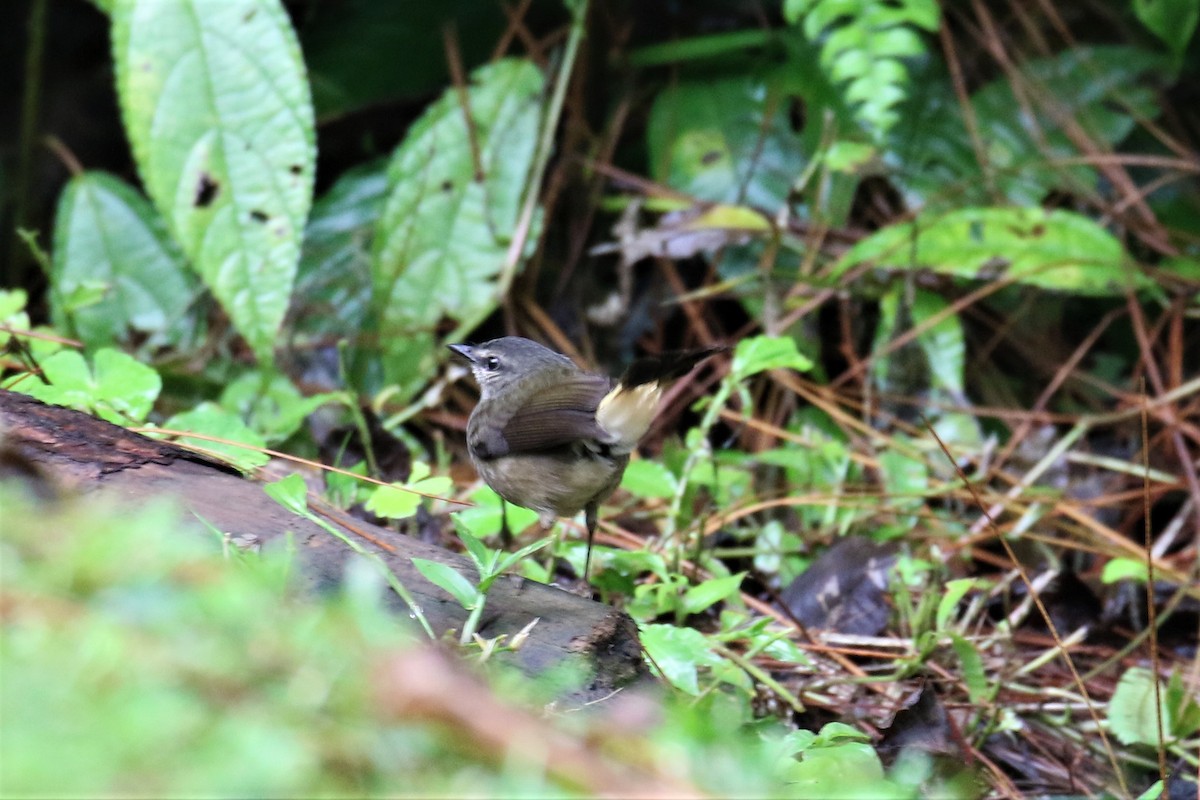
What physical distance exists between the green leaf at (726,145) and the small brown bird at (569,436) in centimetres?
202

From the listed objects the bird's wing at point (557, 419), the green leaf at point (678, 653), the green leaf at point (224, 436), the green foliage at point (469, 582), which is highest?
the green foliage at point (469, 582)

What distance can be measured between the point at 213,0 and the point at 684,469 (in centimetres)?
240

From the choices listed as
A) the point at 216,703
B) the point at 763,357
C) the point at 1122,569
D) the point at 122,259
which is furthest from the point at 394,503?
the point at 122,259

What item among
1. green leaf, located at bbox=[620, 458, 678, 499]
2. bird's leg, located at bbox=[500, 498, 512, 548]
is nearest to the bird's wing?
bird's leg, located at bbox=[500, 498, 512, 548]

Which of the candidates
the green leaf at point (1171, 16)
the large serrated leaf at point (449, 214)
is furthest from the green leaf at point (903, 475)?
the green leaf at point (1171, 16)

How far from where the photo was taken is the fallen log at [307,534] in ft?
7.15

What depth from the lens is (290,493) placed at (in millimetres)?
2283

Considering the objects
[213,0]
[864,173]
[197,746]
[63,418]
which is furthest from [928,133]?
[197,746]

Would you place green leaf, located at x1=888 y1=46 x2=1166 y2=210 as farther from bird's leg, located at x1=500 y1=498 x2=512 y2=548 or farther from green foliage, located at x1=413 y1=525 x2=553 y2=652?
green foliage, located at x1=413 y1=525 x2=553 y2=652

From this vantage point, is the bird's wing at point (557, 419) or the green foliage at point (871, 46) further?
the green foliage at point (871, 46)

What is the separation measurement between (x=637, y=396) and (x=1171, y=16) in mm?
3284

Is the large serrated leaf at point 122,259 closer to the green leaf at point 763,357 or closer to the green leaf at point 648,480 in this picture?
the green leaf at point 648,480

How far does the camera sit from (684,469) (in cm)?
365

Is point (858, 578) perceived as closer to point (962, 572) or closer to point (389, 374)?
point (962, 572)
